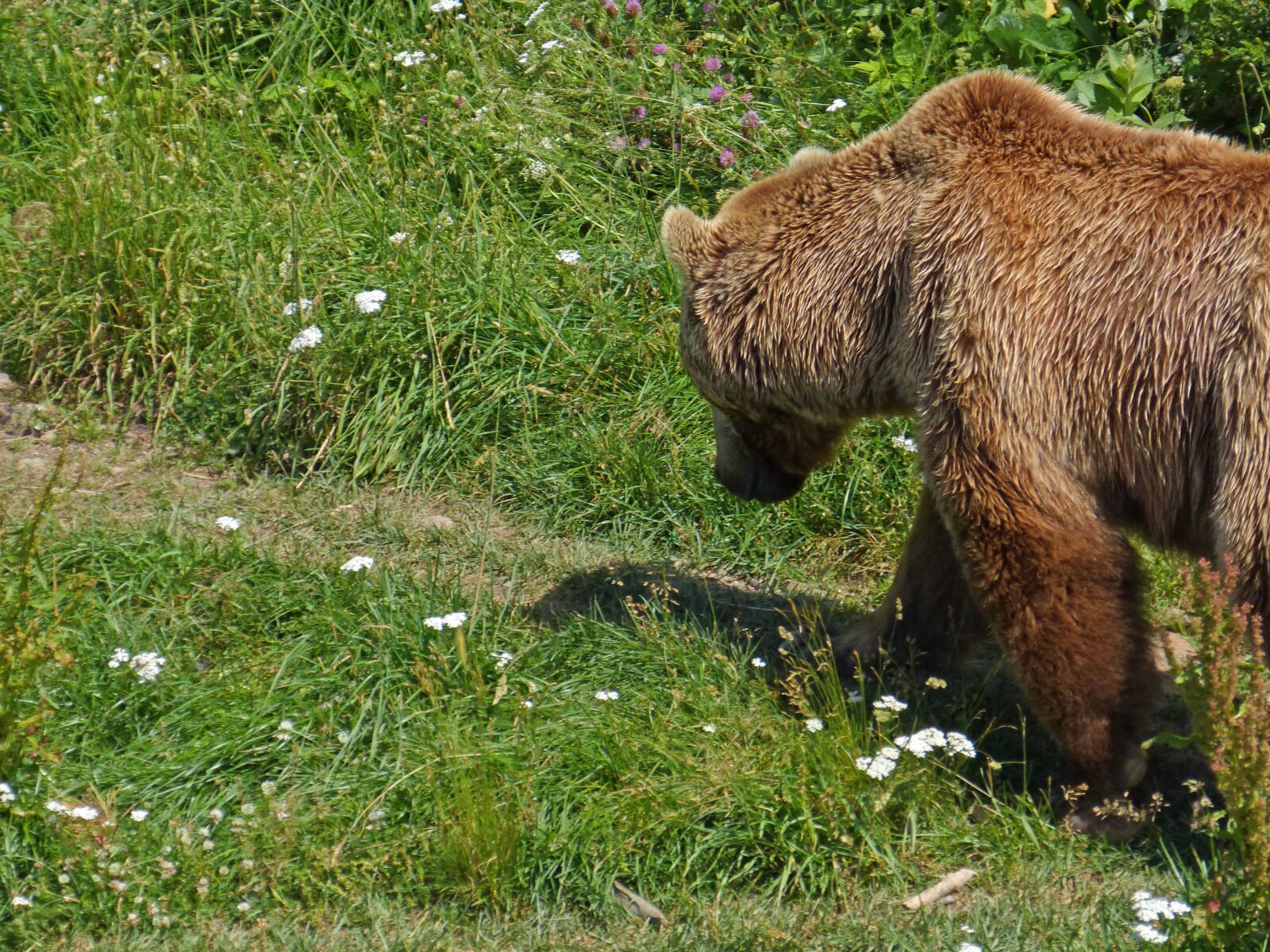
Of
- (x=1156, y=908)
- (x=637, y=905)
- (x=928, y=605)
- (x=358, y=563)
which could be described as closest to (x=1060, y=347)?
(x=928, y=605)

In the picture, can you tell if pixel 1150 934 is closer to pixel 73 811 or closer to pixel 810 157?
pixel 810 157

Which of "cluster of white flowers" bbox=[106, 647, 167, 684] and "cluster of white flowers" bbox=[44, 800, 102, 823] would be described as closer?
"cluster of white flowers" bbox=[44, 800, 102, 823]

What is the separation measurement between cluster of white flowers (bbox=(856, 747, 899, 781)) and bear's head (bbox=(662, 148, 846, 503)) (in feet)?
3.53

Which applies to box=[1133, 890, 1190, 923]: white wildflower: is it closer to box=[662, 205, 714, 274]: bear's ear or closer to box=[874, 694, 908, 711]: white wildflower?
box=[874, 694, 908, 711]: white wildflower

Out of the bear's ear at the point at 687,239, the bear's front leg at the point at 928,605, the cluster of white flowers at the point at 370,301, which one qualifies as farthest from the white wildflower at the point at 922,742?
the cluster of white flowers at the point at 370,301

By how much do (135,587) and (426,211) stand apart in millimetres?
2298

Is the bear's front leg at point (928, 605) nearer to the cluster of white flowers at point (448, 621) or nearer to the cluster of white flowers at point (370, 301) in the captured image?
the cluster of white flowers at point (448, 621)

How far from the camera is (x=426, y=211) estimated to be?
6594 mm

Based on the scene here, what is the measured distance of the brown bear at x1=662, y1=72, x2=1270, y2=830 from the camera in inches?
146

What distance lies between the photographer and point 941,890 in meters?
3.96

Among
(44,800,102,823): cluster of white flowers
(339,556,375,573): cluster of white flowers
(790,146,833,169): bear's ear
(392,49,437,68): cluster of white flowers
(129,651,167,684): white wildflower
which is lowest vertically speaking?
(44,800,102,823): cluster of white flowers

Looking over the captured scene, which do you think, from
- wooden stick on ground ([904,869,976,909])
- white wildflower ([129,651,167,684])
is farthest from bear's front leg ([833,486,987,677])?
white wildflower ([129,651,167,684])

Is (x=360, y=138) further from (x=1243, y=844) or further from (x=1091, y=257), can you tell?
(x=1243, y=844)

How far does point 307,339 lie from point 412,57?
1935 mm
